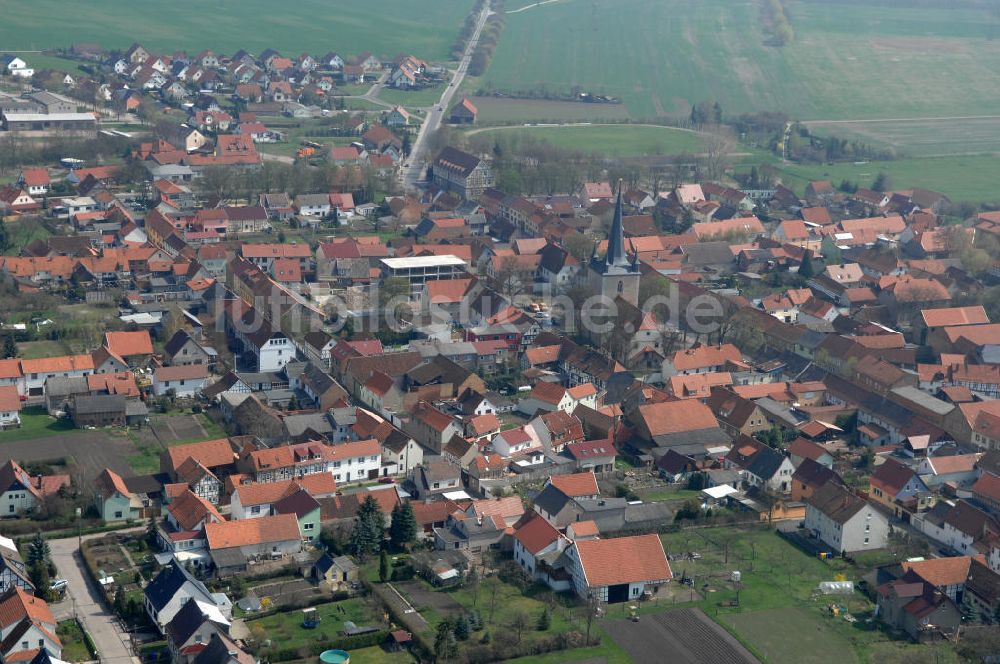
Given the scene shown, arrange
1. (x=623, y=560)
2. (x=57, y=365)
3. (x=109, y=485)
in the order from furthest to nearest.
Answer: (x=57, y=365), (x=109, y=485), (x=623, y=560)

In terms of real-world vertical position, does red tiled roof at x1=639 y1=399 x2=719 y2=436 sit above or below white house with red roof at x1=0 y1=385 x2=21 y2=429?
above

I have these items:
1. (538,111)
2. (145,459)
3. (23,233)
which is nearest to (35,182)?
(23,233)

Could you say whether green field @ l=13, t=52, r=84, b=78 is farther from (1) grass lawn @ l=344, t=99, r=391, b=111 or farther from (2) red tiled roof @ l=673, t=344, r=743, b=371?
(2) red tiled roof @ l=673, t=344, r=743, b=371

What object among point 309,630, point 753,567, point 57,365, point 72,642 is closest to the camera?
point 72,642

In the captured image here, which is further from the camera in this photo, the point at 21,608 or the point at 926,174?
the point at 926,174

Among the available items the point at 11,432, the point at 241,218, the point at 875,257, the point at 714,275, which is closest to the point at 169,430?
the point at 11,432

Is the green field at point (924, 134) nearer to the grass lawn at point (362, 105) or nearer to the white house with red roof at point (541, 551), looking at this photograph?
the grass lawn at point (362, 105)

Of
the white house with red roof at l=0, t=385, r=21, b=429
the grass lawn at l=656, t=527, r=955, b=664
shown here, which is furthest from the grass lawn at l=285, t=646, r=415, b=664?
the white house with red roof at l=0, t=385, r=21, b=429

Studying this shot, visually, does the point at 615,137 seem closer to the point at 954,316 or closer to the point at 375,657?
the point at 954,316
